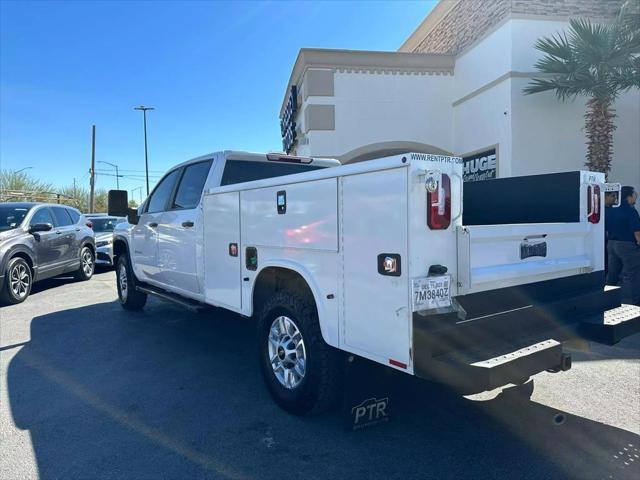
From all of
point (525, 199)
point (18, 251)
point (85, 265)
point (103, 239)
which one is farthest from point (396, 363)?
point (103, 239)

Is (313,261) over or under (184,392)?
over

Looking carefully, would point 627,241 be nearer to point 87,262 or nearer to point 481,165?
point 481,165

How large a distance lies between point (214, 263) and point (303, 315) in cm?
161

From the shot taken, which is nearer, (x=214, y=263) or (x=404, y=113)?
(x=214, y=263)

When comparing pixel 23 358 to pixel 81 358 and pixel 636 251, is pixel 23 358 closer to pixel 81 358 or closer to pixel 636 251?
pixel 81 358

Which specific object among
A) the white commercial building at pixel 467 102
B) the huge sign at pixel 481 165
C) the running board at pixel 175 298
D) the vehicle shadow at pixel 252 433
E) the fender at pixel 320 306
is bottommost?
the vehicle shadow at pixel 252 433

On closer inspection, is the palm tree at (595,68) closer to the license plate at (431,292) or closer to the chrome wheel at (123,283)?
the chrome wheel at (123,283)

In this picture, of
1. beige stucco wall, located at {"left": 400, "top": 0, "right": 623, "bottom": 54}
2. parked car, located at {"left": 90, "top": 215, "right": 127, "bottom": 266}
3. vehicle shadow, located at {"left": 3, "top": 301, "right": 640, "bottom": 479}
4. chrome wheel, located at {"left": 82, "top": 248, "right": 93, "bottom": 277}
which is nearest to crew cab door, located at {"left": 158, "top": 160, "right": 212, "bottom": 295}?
vehicle shadow, located at {"left": 3, "top": 301, "right": 640, "bottom": 479}

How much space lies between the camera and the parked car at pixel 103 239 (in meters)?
13.5

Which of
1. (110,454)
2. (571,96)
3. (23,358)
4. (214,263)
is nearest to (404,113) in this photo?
(571,96)

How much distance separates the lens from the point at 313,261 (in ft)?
10.7

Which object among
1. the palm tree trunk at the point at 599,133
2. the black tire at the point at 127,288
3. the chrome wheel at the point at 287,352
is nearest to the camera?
the chrome wheel at the point at 287,352

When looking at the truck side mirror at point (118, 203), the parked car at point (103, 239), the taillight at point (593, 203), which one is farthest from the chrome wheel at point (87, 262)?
the taillight at point (593, 203)

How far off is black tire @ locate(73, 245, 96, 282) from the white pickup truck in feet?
24.9
